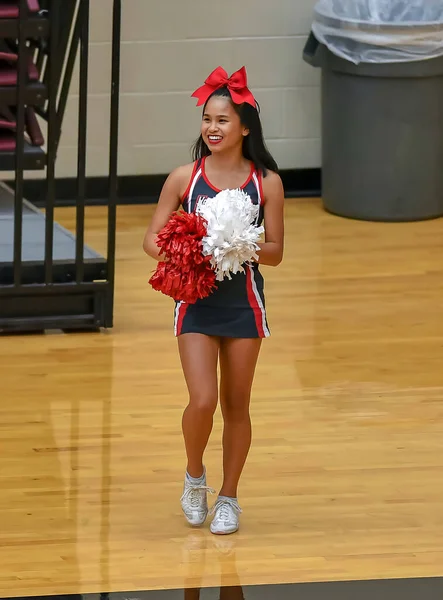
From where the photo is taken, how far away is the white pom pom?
9.18ft

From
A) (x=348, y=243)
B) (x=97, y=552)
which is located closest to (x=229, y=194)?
(x=97, y=552)

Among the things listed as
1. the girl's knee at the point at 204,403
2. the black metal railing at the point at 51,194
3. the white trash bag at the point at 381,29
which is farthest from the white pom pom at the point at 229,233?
the white trash bag at the point at 381,29

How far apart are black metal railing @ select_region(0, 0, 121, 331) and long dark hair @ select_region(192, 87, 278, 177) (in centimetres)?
143

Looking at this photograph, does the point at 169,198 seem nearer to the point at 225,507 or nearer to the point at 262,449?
the point at 225,507

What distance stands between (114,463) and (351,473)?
0.66m

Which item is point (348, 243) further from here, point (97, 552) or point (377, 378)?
point (97, 552)

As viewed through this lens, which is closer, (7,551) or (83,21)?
(7,551)

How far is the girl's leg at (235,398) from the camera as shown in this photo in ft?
9.79

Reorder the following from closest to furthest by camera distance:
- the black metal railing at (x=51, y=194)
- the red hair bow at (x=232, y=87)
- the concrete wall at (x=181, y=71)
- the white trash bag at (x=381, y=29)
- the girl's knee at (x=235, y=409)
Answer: the red hair bow at (x=232, y=87) → the girl's knee at (x=235, y=409) → the black metal railing at (x=51, y=194) → the white trash bag at (x=381, y=29) → the concrete wall at (x=181, y=71)

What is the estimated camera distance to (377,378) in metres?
4.23

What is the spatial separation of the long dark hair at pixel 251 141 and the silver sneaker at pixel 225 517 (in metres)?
0.81

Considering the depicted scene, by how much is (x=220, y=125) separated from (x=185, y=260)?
1.14 feet

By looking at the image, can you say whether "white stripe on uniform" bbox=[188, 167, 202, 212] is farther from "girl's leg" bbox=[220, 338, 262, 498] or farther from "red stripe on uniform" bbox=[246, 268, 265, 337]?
"girl's leg" bbox=[220, 338, 262, 498]

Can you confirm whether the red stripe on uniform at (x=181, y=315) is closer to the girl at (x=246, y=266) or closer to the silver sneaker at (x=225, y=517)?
the girl at (x=246, y=266)
